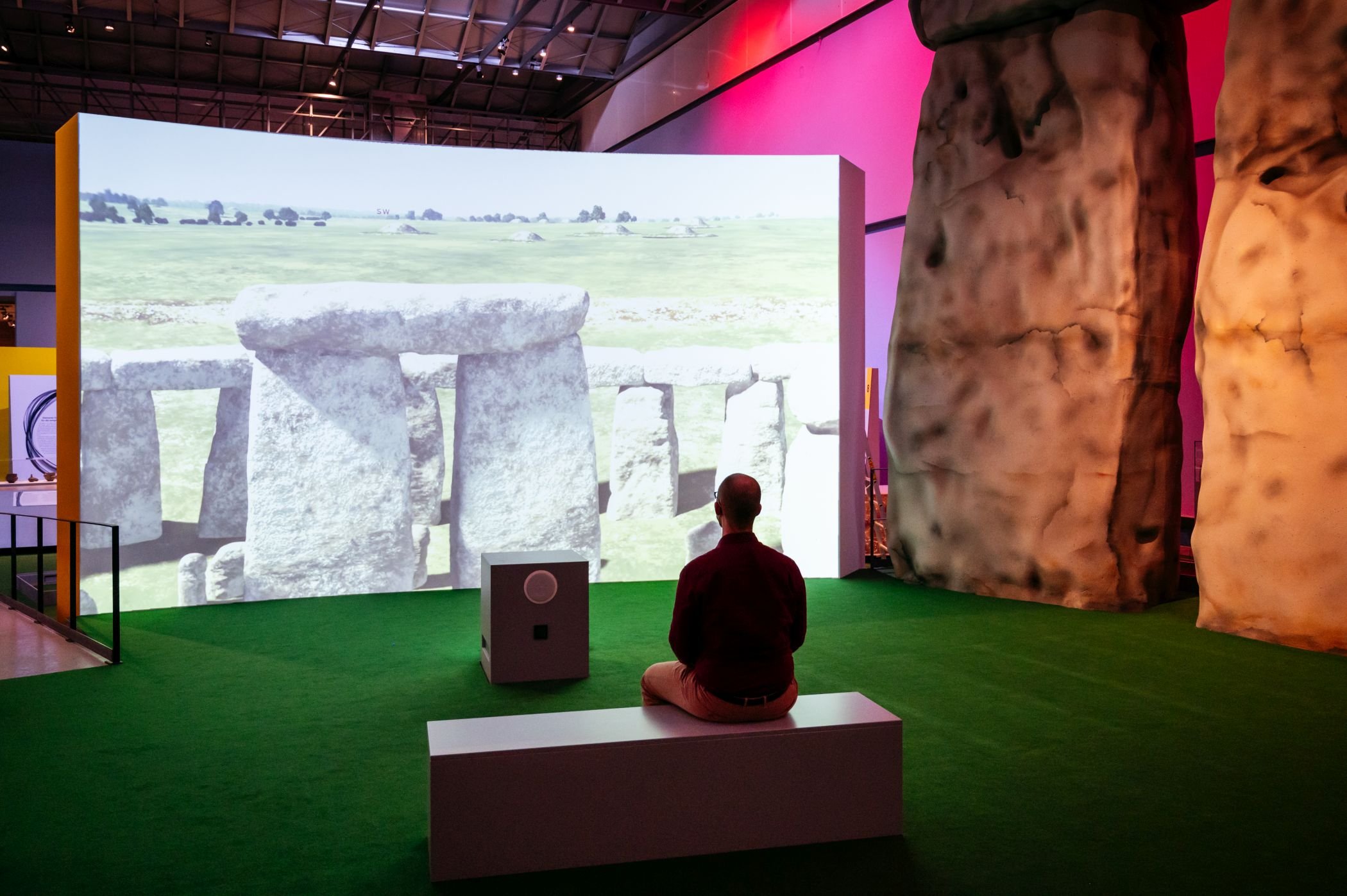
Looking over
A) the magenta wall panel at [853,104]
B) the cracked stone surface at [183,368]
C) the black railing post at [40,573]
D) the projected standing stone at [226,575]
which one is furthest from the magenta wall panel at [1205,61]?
the black railing post at [40,573]

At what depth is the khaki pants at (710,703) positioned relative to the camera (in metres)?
2.91

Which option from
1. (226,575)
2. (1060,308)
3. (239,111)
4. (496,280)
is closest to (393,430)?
(496,280)

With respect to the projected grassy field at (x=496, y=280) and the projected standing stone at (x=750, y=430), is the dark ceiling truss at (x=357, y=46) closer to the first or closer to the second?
the projected grassy field at (x=496, y=280)

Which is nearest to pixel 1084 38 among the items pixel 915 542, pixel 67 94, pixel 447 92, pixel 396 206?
pixel 915 542

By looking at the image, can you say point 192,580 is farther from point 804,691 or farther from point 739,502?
point 739,502

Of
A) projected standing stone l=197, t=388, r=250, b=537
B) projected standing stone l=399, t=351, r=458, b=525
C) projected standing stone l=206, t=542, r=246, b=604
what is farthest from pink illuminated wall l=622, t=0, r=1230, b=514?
projected standing stone l=206, t=542, r=246, b=604

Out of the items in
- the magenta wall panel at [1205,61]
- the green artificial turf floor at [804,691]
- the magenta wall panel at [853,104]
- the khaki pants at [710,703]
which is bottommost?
the green artificial turf floor at [804,691]

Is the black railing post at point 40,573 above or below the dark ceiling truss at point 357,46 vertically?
below

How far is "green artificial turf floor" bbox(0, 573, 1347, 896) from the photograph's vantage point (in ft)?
9.17

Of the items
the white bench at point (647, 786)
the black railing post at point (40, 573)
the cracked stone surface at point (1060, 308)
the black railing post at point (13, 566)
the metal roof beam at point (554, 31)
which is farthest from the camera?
the metal roof beam at point (554, 31)

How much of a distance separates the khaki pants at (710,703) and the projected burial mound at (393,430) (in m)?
3.85

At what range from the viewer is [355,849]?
296 cm

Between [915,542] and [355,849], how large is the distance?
17.3ft

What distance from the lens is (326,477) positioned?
6988mm
